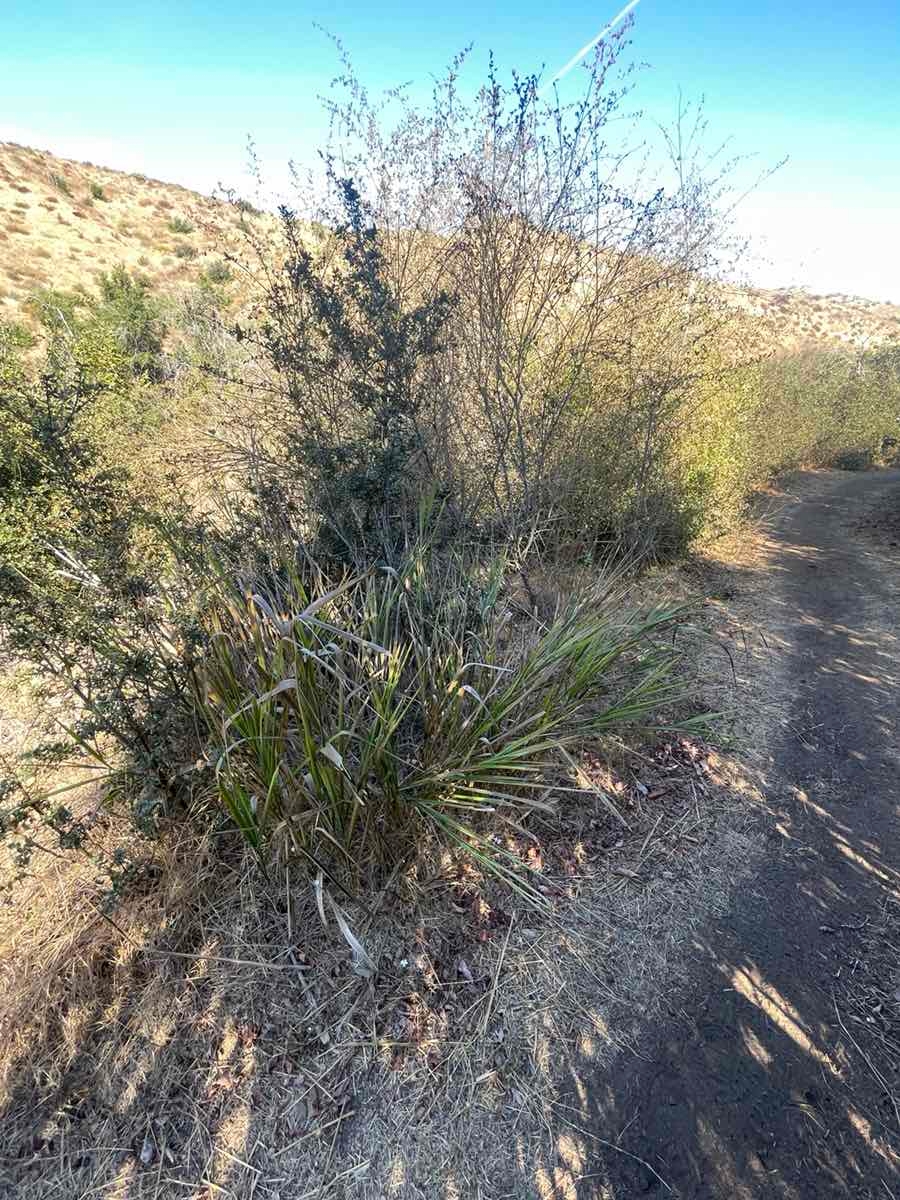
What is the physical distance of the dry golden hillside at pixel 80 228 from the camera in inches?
819

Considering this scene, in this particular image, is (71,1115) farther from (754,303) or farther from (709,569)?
(754,303)

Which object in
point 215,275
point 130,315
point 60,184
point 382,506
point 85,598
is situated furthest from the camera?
point 60,184

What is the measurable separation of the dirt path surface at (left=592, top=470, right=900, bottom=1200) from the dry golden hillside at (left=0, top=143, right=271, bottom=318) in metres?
23.4

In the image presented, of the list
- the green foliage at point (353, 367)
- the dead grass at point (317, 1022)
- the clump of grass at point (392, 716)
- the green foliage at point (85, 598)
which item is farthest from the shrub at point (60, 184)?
the dead grass at point (317, 1022)

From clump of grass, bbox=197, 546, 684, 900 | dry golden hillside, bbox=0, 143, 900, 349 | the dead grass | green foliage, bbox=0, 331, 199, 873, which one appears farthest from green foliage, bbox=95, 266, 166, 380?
the dead grass

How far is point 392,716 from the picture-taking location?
2.13m

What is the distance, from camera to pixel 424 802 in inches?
85.7

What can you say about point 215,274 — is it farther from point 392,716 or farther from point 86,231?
point 392,716

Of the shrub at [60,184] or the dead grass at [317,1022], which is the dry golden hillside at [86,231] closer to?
the shrub at [60,184]

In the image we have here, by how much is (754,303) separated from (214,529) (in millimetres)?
8318

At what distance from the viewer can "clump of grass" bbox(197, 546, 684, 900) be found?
204cm

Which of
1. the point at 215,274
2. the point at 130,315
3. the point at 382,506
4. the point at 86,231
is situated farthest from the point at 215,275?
the point at 382,506

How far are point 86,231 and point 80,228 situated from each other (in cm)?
28

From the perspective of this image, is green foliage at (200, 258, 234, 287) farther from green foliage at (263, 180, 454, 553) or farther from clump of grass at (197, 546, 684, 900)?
clump of grass at (197, 546, 684, 900)
